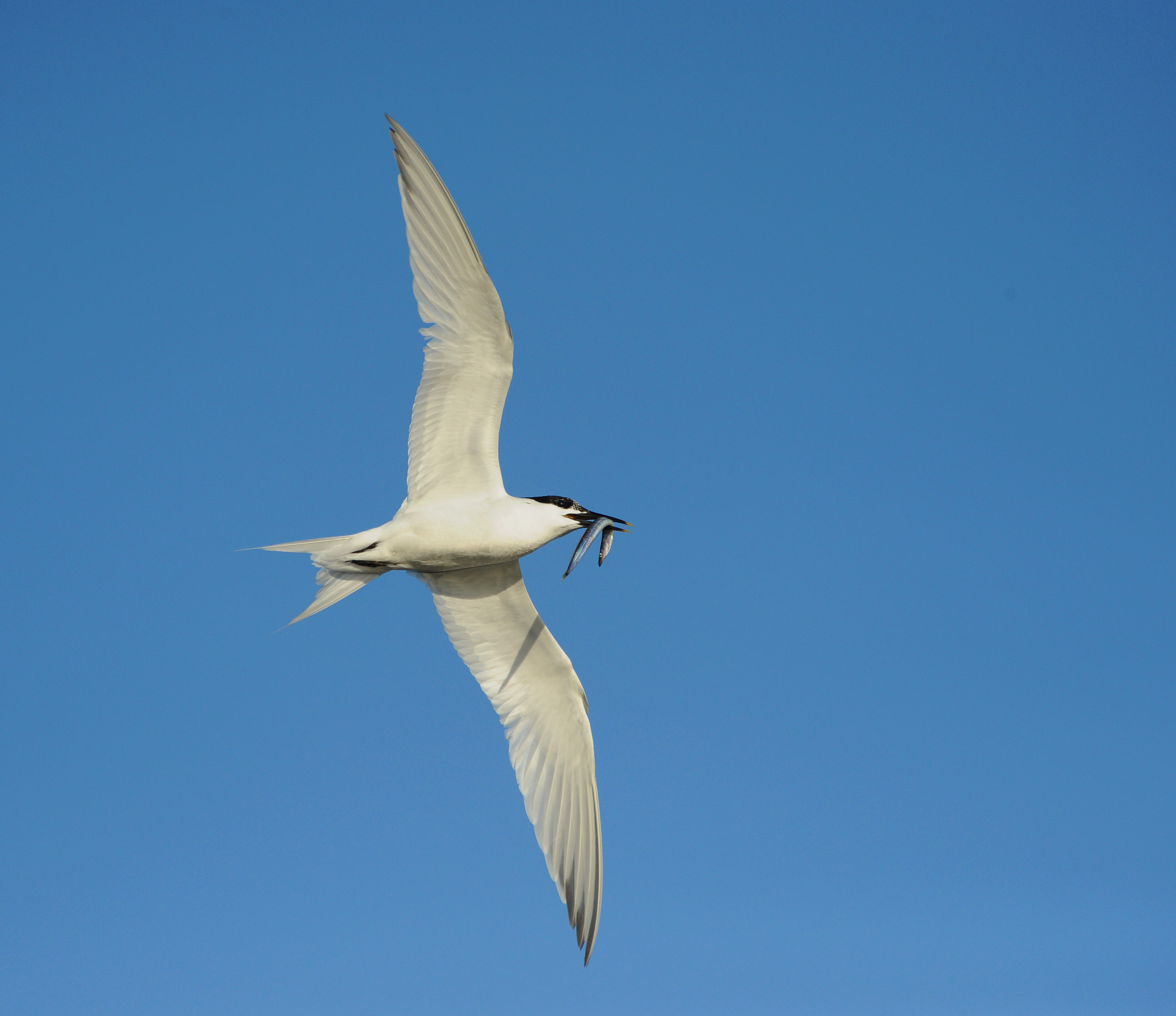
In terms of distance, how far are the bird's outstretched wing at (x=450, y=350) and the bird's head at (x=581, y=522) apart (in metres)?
0.49

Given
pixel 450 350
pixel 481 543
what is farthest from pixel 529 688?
pixel 450 350

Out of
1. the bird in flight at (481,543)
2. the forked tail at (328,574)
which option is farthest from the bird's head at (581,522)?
the forked tail at (328,574)

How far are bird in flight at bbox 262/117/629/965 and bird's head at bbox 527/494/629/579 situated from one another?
0.04 ft

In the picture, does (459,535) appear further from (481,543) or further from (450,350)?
(450,350)

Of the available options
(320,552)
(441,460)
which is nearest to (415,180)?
(441,460)

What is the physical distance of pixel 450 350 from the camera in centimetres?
891

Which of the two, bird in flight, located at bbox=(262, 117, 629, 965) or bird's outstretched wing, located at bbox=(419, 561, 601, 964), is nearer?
bird in flight, located at bbox=(262, 117, 629, 965)

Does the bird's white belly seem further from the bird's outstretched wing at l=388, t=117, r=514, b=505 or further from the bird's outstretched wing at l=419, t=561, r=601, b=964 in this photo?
the bird's outstretched wing at l=419, t=561, r=601, b=964

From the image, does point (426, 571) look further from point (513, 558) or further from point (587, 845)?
point (587, 845)

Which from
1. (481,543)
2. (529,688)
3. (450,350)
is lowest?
(529,688)

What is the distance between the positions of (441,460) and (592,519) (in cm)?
144

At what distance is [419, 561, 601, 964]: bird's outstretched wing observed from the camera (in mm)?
9953

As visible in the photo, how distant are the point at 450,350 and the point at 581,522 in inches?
74.6

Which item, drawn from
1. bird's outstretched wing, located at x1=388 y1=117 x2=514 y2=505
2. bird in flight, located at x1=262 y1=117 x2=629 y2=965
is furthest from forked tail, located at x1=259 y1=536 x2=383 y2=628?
bird's outstretched wing, located at x1=388 y1=117 x2=514 y2=505
